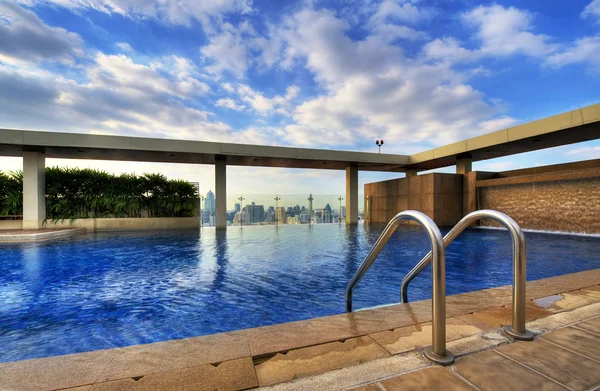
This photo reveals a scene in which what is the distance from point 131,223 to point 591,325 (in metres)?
17.2

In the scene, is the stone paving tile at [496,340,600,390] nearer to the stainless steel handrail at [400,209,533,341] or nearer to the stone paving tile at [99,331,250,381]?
the stainless steel handrail at [400,209,533,341]

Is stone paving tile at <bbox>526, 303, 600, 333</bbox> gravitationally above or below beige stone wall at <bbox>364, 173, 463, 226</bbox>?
below

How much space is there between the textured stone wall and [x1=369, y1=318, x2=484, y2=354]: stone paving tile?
536 inches

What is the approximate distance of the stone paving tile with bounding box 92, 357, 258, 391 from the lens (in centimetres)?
127

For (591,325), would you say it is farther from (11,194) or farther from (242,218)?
(11,194)

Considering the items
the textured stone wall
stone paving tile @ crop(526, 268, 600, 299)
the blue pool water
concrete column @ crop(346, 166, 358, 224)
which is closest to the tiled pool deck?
stone paving tile @ crop(526, 268, 600, 299)

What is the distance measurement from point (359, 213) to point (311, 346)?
18586 mm

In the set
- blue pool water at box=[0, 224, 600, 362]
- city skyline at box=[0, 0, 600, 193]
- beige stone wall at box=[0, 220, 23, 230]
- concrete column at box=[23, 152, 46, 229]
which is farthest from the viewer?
beige stone wall at box=[0, 220, 23, 230]

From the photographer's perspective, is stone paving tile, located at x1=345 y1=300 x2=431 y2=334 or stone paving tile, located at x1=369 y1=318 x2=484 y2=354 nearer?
stone paving tile, located at x1=369 y1=318 x2=484 y2=354

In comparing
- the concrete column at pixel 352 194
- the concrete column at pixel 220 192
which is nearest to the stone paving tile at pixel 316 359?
the concrete column at pixel 220 192

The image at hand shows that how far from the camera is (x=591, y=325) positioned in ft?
6.29

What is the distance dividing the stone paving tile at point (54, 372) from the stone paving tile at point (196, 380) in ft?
0.58

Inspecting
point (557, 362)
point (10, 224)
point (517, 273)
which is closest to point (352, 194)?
point (517, 273)

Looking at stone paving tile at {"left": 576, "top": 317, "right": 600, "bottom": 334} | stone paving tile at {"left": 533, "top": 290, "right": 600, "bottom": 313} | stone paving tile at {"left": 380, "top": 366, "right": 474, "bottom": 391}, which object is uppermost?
stone paving tile at {"left": 380, "top": 366, "right": 474, "bottom": 391}
